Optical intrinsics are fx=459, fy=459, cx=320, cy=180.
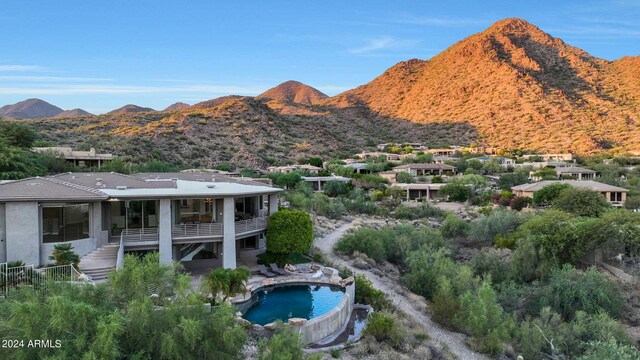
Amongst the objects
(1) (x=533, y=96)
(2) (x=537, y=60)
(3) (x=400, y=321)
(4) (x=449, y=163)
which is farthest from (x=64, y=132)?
(2) (x=537, y=60)

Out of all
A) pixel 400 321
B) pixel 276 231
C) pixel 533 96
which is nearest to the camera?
pixel 400 321

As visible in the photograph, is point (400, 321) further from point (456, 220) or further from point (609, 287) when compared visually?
point (456, 220)

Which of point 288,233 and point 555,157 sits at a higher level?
point 555,157

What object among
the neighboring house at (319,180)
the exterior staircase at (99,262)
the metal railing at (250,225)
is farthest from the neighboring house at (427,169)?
the exterior staircase at (99,262)

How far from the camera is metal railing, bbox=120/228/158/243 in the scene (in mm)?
16605

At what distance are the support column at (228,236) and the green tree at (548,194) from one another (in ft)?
88.6

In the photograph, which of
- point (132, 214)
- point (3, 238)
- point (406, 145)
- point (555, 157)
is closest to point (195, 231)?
point (132, 214)

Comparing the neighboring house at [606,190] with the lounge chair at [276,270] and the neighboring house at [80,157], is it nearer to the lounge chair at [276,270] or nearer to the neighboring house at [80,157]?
the lounge chair at [276,270]

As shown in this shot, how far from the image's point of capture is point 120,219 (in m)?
17.1

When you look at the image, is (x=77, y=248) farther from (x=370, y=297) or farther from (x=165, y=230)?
(x=370, y=297)

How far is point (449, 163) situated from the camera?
66.4 metres

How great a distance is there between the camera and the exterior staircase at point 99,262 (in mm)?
14242

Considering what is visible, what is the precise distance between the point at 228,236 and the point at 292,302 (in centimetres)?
417

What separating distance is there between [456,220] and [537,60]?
332 ft
